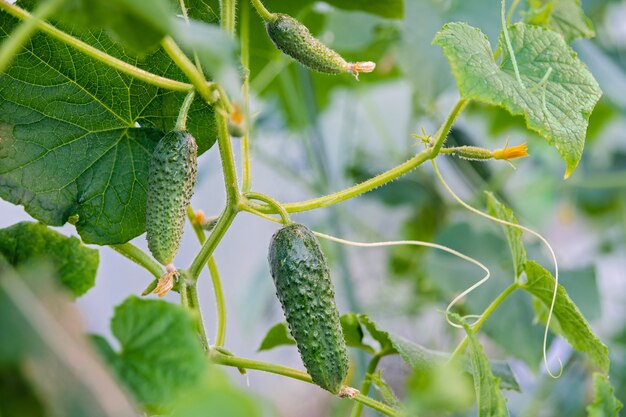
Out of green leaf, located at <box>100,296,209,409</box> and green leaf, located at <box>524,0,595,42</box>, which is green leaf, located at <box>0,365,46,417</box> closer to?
green leaf, located at <box>100,296,209,409</box>

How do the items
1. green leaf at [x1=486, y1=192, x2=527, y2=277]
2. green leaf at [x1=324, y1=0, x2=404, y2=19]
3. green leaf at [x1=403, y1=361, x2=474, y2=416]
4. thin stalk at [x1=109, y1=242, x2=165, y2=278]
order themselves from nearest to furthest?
1. green leaf at [x1=403, y1=361, x2=474, y2=416]
2. thin stalk at [x1=109, y1=242, x2=165, y2=278]
3. green leaf at [x1=486, y1=192, x2=527, y2=277]
4. green leaf at [x1=324, y1=0, x2=404, y2=19]

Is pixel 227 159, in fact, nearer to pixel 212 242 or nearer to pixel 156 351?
pixel 212 242

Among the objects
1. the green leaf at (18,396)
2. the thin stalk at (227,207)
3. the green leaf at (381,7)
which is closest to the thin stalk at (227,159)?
the thin stalk at (227,207)

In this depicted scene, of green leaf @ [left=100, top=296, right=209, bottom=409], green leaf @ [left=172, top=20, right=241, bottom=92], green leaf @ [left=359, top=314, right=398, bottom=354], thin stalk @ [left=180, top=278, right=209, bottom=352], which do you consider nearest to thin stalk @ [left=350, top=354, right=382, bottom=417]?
green leaf @ [left=359, top=314, right=398, bottom=354]

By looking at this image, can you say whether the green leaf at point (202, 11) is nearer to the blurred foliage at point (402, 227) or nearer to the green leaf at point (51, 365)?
the blurred foliage at point (402, 227)

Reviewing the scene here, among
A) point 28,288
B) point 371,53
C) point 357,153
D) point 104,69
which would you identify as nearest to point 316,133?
point 371,53

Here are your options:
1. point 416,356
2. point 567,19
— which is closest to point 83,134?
point 416,356
